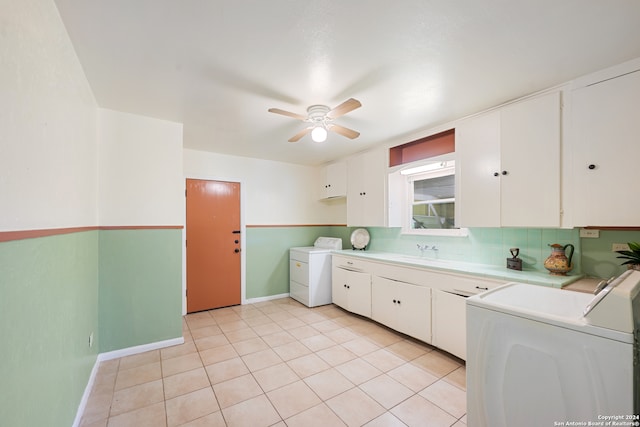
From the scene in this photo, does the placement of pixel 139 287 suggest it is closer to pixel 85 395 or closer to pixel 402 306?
pixel 85 395

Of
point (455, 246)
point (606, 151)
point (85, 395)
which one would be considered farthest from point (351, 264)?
point (85, 395)

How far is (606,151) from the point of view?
5.94ft

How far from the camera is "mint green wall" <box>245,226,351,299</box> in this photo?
13.8ft

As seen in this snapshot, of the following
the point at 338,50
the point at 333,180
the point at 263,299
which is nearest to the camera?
the point at 338,50

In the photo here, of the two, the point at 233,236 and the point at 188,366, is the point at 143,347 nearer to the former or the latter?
the point at 188,366

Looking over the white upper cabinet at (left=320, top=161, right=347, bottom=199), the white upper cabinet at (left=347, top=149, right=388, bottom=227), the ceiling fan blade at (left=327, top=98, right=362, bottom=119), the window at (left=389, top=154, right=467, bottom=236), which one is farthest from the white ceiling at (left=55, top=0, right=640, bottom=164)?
the white upper cabinet at (left=320, top=161, right=347, bottom=199)

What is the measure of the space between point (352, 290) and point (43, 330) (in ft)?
9.83

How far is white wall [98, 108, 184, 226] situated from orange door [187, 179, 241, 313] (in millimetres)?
993

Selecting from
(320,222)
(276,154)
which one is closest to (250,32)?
(276,154)

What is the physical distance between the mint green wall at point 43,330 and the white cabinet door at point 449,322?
2.76 metres

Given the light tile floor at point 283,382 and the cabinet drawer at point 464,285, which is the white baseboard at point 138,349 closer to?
the light tile floor at point 283,382

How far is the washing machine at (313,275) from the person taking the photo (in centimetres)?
396

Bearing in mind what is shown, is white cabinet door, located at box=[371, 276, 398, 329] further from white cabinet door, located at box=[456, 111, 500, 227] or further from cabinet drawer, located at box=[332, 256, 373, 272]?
white cabinet door, located at box=[456, 111, 500, 227]

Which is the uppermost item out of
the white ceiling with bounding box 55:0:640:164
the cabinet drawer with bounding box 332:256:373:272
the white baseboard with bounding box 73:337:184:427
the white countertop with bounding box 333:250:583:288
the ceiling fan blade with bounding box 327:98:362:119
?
the white ceiling with bounding box 55:0:640:164
